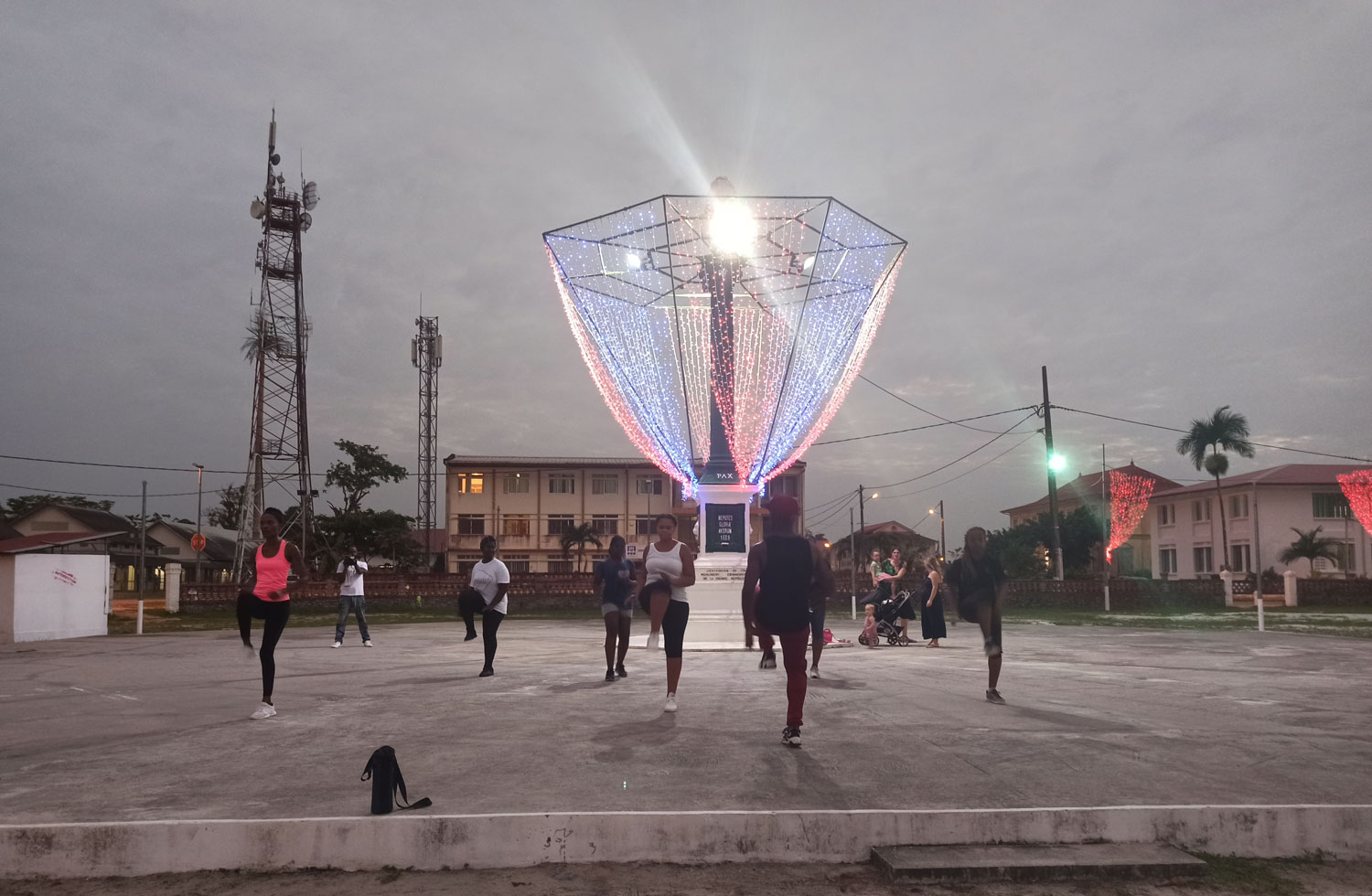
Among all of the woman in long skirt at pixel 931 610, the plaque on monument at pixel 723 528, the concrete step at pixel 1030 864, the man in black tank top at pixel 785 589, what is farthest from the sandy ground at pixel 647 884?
the plaque on monument at pixel 723 528

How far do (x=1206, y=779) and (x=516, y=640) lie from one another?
14769 mm

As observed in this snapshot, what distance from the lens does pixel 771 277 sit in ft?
64.7

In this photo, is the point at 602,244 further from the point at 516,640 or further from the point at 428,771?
the point at 428,771

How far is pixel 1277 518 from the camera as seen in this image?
54.2m

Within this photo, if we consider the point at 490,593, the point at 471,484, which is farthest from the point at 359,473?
the point at 490,593

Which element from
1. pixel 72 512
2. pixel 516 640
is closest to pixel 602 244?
pixel 516 640

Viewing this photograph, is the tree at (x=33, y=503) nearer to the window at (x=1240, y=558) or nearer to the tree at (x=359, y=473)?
the tree at (x=359, y=473)

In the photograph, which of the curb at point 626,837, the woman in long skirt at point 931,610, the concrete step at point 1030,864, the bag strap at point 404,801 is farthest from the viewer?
the woman in long skirt at point 931,610

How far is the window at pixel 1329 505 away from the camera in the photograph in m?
Result: 54.0

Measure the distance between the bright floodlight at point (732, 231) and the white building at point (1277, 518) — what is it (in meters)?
41.7

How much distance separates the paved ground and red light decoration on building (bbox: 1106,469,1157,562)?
49501 millimetres

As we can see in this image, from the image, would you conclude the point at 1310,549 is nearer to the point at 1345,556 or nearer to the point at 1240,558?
the point at 1345,556

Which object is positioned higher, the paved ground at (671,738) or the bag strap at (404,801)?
the bag strap at (404,801)

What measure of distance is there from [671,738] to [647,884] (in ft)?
8.86
